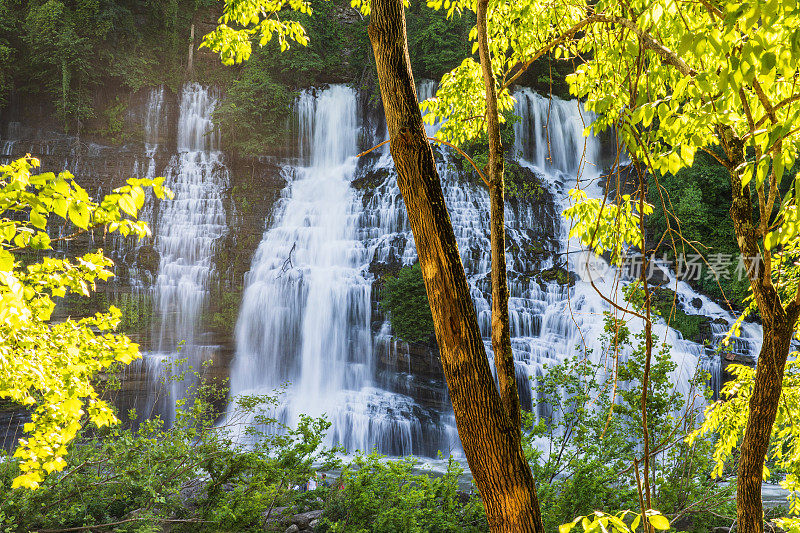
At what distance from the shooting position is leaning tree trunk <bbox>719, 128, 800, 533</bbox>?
200 cm

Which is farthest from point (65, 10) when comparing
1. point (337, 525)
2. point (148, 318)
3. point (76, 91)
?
point (337, 525)

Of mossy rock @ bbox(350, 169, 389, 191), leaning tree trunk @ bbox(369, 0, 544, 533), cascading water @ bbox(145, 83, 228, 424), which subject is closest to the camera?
leaning tree trunk @ bbox(369, 0, 544, 533)

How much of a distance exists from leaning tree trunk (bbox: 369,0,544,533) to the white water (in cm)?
948

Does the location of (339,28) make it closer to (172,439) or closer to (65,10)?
(65,10)

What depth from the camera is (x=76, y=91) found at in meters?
14.0

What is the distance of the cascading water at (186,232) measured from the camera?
12.5 meters

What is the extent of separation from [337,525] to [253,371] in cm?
937

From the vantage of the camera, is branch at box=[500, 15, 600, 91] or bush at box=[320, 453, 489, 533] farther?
bush at box=[320, 453, 489, 533]

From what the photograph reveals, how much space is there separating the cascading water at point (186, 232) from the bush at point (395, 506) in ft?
28.5

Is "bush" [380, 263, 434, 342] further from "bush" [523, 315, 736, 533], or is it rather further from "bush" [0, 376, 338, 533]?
"bush" [0, 376, 338, 533]

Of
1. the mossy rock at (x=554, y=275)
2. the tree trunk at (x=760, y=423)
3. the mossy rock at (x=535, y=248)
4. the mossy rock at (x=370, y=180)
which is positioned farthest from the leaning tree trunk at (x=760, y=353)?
the mossy rock at (x=370, y=180)

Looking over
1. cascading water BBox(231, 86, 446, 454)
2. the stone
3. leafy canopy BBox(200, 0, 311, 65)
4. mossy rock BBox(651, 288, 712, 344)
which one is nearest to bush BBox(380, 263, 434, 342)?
cascading water BBox(231, 86, 446, 454)

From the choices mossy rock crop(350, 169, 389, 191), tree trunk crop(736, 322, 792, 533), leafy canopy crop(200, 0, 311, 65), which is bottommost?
tree trunk crop(736, 322, 792, 533)

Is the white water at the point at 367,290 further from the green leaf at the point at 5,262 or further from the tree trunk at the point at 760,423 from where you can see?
the green leaf at the point at 5,262
